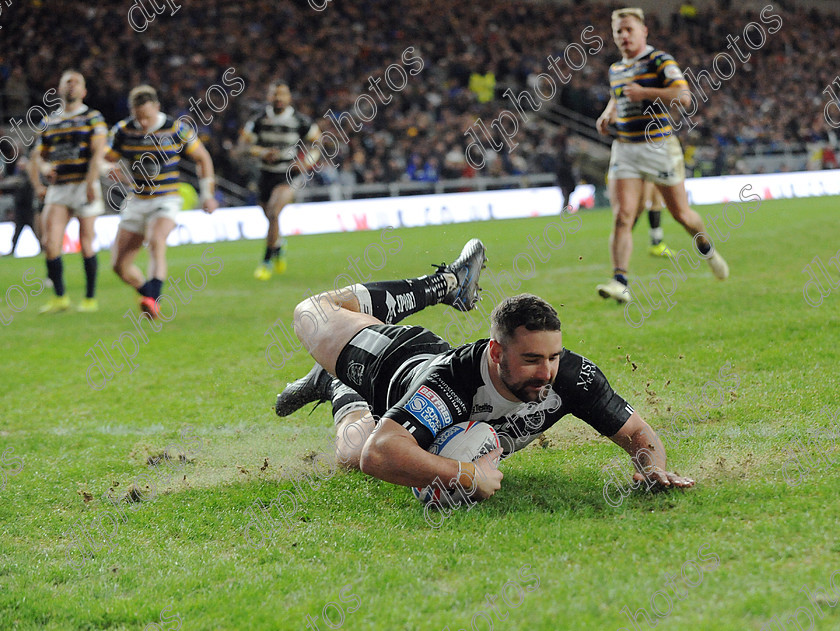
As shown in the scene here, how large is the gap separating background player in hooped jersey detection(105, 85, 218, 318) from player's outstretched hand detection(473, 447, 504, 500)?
6472mm

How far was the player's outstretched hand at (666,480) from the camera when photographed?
11.8 ft

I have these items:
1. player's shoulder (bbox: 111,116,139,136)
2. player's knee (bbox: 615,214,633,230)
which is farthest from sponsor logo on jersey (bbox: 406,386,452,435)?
player's shoulder (bbox: 111,116,139,136)

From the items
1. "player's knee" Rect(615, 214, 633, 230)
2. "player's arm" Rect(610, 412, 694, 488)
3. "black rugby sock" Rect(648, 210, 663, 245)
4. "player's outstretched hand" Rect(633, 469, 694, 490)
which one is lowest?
"black rugby sock" Rect(648, 210, 663, 245)

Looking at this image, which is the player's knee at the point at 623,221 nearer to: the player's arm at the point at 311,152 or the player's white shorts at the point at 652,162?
the player's white shorts at the point at 652,162

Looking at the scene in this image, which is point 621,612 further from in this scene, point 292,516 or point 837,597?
point 292,516

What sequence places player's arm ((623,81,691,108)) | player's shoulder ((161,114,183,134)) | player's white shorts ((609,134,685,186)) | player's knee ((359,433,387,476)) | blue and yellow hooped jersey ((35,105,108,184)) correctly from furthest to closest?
blue and yellow hooped jersey ((35,105,108,184))
player's shoulder ((161,114,183,134))
player's white shorts ((609,134,685,186))
player's arm ((623,81,691,108))
player's knee ((359,433,387,476))

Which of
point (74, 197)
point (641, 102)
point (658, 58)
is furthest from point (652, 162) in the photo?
point (74, 197)

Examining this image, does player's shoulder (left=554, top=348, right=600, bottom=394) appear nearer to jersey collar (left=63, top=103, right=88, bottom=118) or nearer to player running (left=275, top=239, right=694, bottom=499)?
player running (left=275, top=239, right=694, bottom=499)

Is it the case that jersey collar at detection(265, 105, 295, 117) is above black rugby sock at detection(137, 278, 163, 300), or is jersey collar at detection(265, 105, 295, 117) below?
above

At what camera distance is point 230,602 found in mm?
2963

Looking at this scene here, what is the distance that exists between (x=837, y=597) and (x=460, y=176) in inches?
926

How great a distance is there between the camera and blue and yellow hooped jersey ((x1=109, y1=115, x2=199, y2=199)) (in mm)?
9461

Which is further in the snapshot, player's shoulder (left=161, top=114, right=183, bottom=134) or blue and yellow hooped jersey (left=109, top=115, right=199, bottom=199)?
player's shoulder (left=161, top=114, right=183, bottom=134)

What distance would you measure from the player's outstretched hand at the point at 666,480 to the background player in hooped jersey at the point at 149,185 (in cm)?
679
